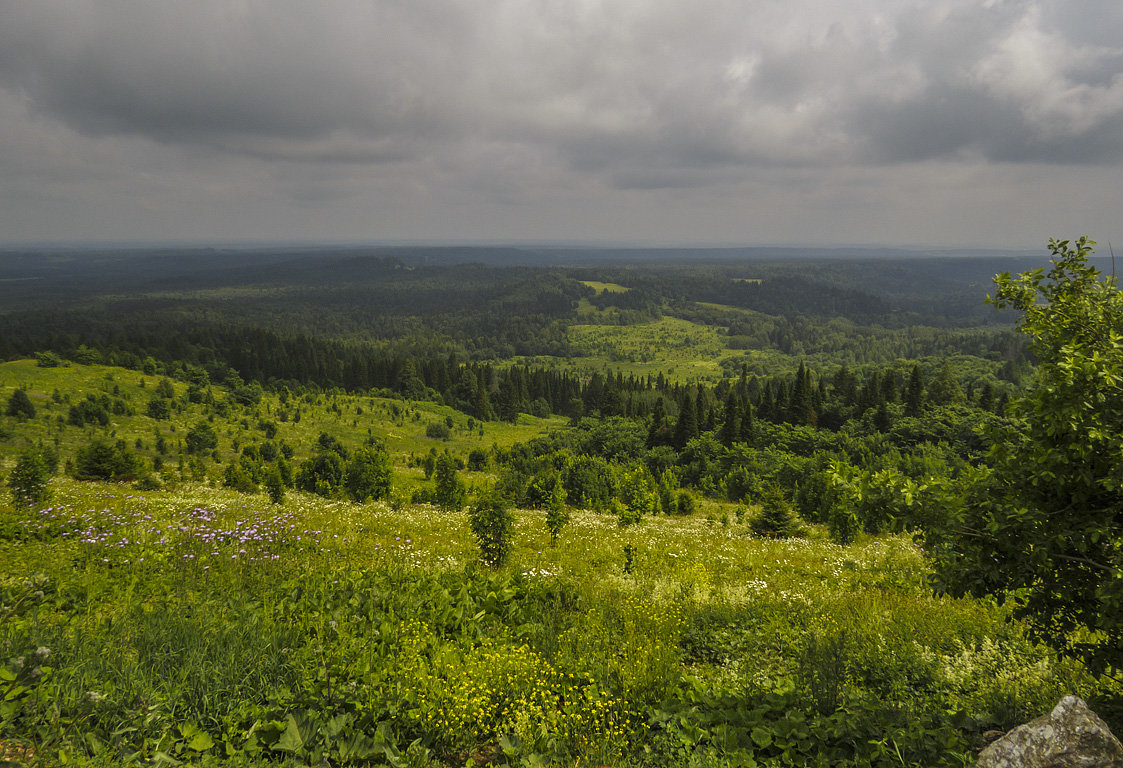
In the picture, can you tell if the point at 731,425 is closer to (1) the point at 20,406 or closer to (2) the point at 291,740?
(2) the point at 291,740

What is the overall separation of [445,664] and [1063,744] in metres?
6.18

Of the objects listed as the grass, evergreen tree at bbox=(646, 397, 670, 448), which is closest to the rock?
the grass

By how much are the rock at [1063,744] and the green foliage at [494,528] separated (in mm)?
11651

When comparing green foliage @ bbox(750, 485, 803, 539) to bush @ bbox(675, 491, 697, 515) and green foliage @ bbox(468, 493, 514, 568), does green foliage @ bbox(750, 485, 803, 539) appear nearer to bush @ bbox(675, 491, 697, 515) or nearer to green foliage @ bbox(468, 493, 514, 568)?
bush @ bbox(675, 491, 697, 515)

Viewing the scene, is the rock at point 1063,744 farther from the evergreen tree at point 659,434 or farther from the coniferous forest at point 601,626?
the evergreen tree at point 659,434

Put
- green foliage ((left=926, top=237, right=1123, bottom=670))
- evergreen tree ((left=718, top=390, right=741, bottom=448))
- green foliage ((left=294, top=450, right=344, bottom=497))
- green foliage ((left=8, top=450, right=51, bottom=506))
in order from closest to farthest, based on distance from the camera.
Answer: green foliage ((left=926, top=237, right=1123, bottom=670)) → green foliage ((left=8, top=450, right=51, bottom=506)) → green foliage ((left=294, top=450, right=344, bottom=497)) → evergreen tree ((left=718, top=390, right=741, bottom=448))

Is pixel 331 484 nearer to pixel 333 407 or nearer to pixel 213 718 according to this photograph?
pixel 213 718

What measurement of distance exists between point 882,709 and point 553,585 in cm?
595

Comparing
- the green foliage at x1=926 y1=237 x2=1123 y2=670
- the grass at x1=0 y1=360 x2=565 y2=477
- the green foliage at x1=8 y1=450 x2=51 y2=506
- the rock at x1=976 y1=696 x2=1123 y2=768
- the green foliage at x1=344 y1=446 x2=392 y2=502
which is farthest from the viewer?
the grass at x1=0 y1=360 x2=565 y2=477

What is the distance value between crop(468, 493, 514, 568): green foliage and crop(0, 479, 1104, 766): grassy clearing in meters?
3.05

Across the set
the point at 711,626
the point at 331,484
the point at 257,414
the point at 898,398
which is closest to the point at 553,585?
the point at 711,626

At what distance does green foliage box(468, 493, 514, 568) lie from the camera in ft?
48.9

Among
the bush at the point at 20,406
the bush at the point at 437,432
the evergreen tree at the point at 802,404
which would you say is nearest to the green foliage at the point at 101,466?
the bush at the point at 20,406

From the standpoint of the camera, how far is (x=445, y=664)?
6.61 meters
